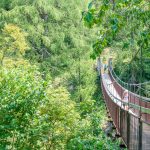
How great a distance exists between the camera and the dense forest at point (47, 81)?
896 centimetres

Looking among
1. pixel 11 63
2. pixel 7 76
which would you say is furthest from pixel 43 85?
pixel 11 63

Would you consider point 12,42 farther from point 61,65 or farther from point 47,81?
point 47,81

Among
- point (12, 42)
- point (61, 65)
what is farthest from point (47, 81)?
point (61, 65)

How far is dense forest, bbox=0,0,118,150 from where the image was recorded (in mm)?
8961

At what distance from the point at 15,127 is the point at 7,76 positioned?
1682 mm

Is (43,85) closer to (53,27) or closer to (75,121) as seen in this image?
(75,121)

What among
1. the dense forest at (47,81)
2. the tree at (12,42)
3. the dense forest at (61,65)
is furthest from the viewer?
the tree at (12,42)

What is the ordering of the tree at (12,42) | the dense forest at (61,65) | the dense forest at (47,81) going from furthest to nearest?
the tree at (12,42)
the dense forest at (47,81)
the dense forest at (61,65)

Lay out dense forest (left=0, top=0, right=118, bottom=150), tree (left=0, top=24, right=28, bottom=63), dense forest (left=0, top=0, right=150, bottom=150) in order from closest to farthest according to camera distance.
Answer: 1. dense forest (left=0, top=0, right=150, bottom=150)
2. dense forest (left=0, top=0, right=118, bottom=150)
3. tree (left=0, top=24, right=28, bottom=63)

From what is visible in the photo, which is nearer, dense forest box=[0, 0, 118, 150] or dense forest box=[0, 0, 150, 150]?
dense forest box=[0, 0, 150, 150]

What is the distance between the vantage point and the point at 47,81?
10141 millimetres

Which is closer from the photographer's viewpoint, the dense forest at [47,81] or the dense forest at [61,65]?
the dense forest at [61,65]

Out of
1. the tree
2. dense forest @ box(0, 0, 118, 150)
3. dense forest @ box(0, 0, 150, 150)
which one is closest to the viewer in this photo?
dense forest @ box(0, 0, 150, 150)

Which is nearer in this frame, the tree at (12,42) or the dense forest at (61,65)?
the dense forest at (61,65)
